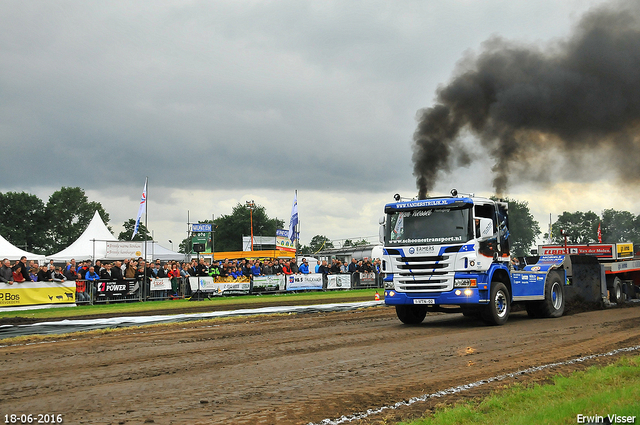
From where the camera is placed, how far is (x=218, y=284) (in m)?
27.7

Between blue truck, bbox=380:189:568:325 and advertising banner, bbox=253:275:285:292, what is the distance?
16.1 metres

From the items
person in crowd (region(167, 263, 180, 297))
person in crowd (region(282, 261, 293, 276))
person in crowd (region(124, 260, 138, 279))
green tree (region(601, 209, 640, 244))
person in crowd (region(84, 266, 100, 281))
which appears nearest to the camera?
person in crowd (region(84, 266, 100, 281))

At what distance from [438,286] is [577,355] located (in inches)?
169

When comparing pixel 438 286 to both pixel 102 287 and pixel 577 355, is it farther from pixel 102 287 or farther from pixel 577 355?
pixel 102 287

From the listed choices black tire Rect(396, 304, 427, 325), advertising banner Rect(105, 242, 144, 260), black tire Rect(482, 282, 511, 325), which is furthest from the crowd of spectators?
black tire Rect(482, 282, 511, 325)

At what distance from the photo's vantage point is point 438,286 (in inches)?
509

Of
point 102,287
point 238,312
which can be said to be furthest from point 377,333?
point 102,287

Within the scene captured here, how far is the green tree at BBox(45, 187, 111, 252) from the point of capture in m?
117

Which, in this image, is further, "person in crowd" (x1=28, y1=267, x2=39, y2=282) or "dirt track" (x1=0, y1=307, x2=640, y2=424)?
"person in crowd" (x1=28, y1=267, x2=39, y2=282)

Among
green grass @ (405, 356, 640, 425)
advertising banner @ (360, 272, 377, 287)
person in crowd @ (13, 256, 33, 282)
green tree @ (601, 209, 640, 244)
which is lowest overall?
→ advertising banner @ (360, 272, 377, 287)

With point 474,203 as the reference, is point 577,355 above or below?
below

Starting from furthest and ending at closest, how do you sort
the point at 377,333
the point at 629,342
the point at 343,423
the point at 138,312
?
the point at 138,312, the point at 377,333, the point at 629,342, the point at 343,423

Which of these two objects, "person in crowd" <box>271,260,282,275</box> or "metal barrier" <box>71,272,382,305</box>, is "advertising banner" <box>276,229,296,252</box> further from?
"person in crowd" <box>271,260,282,275</box>

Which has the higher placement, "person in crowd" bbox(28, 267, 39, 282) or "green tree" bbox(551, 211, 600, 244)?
"green tree" bbox(551, 211, 600, 244)
